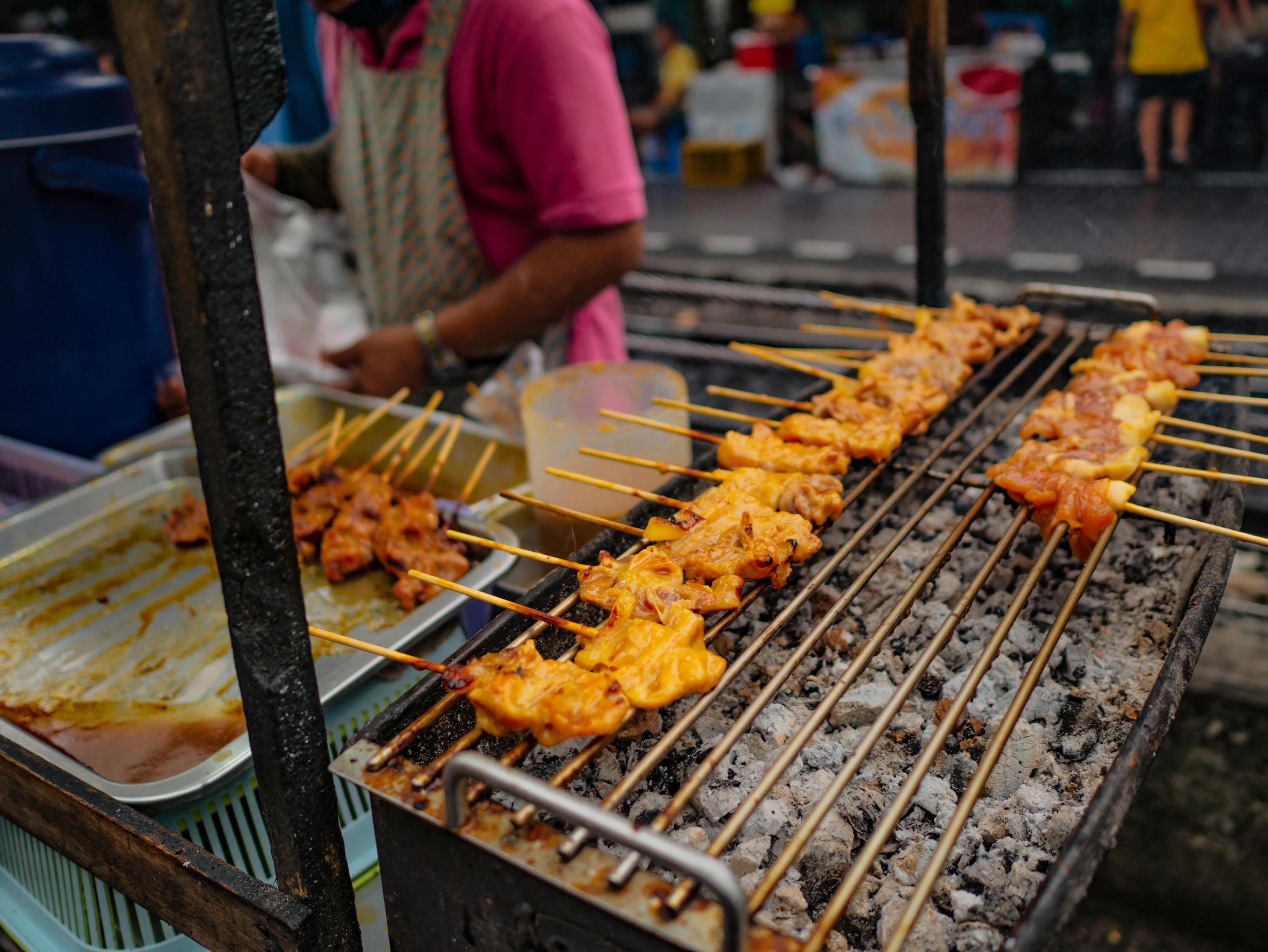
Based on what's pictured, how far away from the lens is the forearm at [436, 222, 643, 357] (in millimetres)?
3557

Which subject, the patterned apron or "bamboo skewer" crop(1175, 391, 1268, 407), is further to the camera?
the patterned apron

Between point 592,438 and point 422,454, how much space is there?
80 cm

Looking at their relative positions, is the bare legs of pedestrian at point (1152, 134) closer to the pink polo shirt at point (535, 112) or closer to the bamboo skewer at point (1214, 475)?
the pink polo shirt at point (535, 112)

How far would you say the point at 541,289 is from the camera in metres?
3.60

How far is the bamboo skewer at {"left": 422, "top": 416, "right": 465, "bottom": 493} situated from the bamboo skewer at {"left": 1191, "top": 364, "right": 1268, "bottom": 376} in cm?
248

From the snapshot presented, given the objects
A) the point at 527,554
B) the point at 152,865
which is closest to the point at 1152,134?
the point at 527,554

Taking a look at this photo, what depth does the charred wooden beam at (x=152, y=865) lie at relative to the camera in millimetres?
1533

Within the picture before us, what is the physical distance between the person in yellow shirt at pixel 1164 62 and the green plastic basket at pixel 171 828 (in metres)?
11.0

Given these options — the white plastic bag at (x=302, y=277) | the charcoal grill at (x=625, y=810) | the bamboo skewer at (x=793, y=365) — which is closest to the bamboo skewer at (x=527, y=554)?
the charcoal grill at (x=625, y=810)

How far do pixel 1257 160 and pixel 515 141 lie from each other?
10.8 meters

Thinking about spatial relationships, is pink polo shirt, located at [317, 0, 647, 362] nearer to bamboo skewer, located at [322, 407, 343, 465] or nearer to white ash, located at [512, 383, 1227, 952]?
bamboo skewer, located at [322, 407, 343, 465]

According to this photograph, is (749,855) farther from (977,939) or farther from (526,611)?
(526,611)

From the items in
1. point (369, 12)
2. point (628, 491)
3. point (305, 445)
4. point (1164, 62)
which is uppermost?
point (369, 12)

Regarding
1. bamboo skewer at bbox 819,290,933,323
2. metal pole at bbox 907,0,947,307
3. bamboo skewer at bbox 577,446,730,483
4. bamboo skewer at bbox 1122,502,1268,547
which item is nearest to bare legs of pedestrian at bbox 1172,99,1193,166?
metal pole at bbox 907,0,947,307
